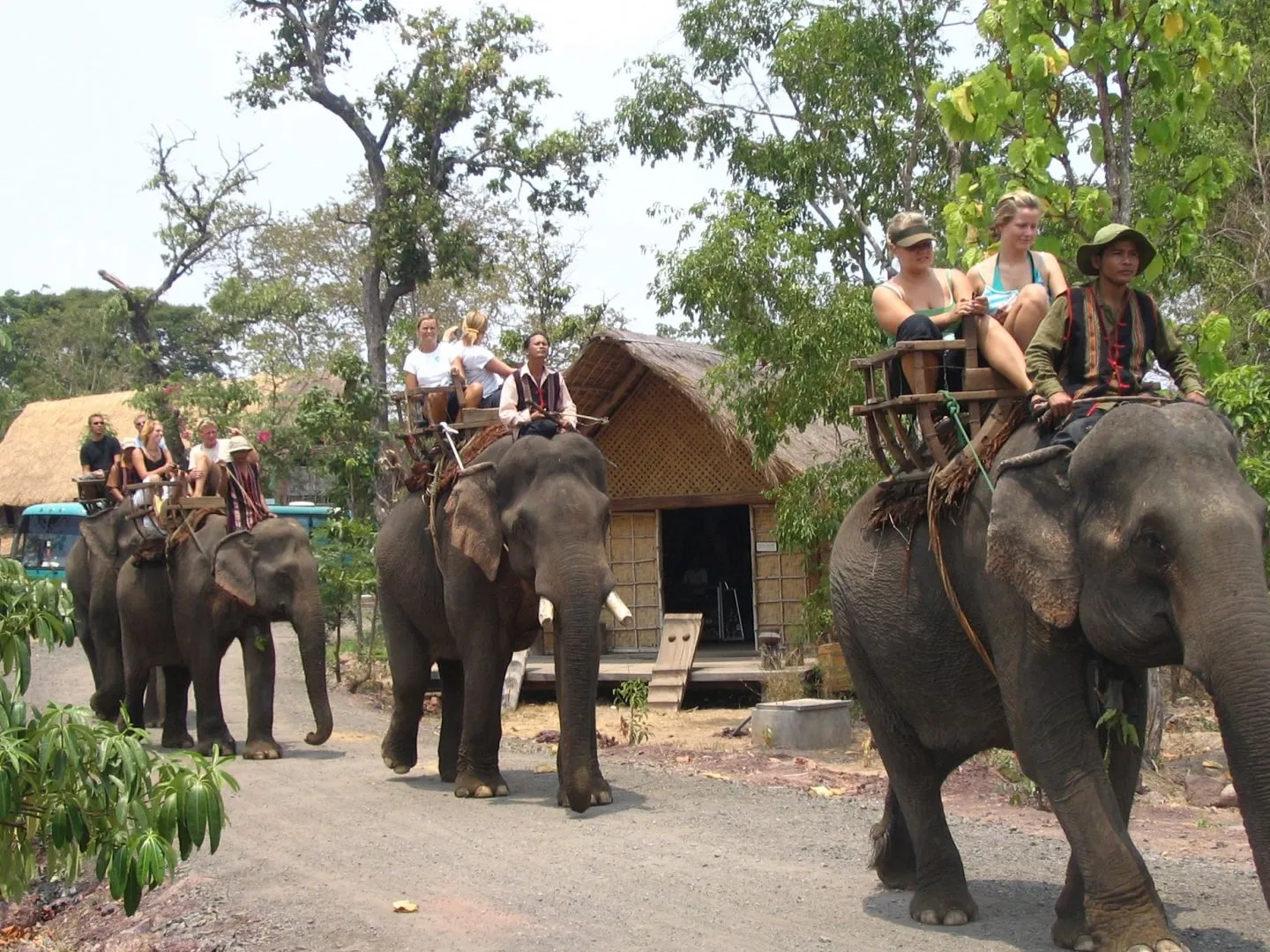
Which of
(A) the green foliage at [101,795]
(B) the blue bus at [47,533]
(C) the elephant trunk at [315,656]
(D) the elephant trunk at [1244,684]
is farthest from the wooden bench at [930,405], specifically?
(B) the blue bus at [47,533]

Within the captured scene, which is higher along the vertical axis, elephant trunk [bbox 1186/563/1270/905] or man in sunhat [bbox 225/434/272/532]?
man in sunhat [bbox 225/434/272/532]

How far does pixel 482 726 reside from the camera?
10305mm

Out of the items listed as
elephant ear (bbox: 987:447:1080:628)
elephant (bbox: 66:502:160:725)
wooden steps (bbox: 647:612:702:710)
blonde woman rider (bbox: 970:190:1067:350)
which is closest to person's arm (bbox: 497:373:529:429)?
blonde woman rider (bbox: 970:190:1067:350)

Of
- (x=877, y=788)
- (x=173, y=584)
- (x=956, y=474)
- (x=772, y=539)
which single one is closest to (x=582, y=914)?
(x=956, y=474)

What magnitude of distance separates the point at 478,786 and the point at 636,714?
14.7 ft

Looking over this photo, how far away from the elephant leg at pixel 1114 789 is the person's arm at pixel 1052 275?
1.83 m

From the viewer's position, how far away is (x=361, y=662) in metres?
20.6

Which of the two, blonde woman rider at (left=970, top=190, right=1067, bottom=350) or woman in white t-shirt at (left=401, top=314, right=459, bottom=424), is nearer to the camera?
blonde woman rider at (left=970, top=190, right=1067, bottom=350)

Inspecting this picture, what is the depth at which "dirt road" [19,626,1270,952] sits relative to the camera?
6.47 meters

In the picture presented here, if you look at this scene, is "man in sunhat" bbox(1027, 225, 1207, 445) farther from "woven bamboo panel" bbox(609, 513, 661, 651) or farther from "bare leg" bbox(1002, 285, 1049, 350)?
"woven bamboo panel" bbox(609, 513, 661, 651)

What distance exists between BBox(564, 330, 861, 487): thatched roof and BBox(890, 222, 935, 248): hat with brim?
30.0 ft

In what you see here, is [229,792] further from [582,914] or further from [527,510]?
[582,914]

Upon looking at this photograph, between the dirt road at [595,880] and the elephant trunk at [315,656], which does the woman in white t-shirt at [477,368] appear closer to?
the elephant trunk at [315,656]

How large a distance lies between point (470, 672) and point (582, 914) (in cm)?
379
